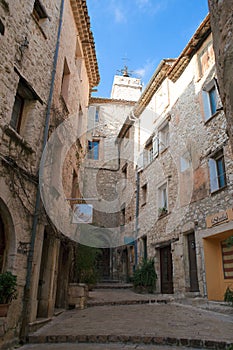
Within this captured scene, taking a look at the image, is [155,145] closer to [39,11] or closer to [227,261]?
[227,261]

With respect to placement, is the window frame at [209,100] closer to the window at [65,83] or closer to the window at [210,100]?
the window at [210,100]

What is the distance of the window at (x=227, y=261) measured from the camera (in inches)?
299

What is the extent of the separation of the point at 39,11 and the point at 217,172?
6364 mm

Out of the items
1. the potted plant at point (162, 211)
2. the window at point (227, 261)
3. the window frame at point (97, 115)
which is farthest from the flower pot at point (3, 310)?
Result: the window frame at point (97, 115)

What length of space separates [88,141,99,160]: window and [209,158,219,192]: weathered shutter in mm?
9867

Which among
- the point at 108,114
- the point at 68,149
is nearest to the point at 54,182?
the point at 68,149

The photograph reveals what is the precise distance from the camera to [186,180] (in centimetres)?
970

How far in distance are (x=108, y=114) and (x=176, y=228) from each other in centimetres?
1058

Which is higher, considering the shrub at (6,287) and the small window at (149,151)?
the small window at (149,151)

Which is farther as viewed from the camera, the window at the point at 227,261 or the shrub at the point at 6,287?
the window at the point at 227,261

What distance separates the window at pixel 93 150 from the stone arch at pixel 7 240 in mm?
12786

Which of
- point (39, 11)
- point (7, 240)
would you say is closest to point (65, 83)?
point (39, 11)

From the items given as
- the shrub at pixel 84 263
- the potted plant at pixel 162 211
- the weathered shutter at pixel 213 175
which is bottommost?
the shrub at pixel 84 263

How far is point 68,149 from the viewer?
8.59 m
